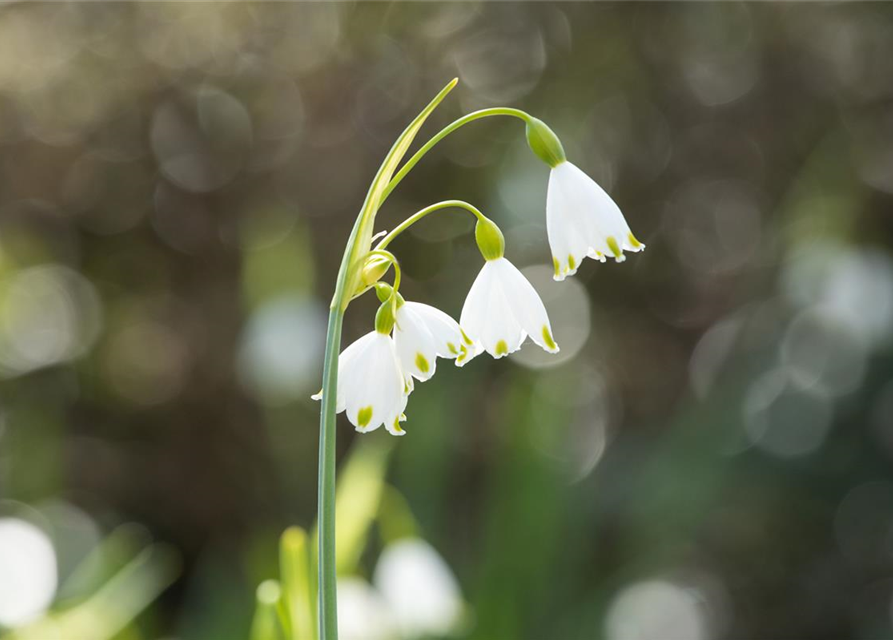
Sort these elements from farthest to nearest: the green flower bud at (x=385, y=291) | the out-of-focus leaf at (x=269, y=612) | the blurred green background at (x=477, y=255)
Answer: the blurred green background at (x=477, y=255)
the out-of-focus leaf at (x=269, y=612)
the green flower bud at (x=385, y=291)

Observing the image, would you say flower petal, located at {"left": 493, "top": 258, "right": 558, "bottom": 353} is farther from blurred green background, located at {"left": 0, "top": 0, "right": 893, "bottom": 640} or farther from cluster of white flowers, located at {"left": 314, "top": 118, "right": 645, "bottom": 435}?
blurred green background, located at {"left": 0, "top": 0, "right": 893, "bottom": 640}

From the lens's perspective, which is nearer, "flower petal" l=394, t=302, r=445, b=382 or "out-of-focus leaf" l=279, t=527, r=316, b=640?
"flower petal" l=394, t=302, r=445, b=382

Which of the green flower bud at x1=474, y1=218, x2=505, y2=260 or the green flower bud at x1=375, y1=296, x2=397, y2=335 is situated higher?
the green flower bud at x1=474, y1=218, x2=505, y2=260

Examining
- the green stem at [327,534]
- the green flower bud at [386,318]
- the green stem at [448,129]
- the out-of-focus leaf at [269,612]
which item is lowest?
the green stem at [327,534]

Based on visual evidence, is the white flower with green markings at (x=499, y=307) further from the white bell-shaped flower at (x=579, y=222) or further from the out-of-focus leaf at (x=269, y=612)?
the out-of-focus leaf at (x=269, y=612)

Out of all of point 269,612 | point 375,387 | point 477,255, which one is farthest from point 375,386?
point 477,255

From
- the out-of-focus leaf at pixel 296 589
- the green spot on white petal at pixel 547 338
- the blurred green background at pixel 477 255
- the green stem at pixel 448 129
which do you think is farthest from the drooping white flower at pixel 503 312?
the blurred green background at pixel 477 255

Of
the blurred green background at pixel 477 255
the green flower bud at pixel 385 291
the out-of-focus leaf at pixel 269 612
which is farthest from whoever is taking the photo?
the blurred green background at pixel 477 255

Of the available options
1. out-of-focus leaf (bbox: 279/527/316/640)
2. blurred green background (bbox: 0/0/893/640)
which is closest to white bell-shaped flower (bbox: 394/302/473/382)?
out-of-focus leaf (bbox: 279/527/316/640)
